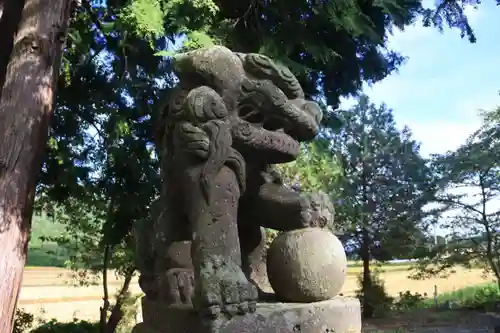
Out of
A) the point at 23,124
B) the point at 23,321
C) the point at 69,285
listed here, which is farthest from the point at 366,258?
the point at 23,124

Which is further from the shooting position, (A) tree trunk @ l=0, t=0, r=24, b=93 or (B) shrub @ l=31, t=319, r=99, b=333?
(B) shrub @ l=31, t=319, r=99, b=333

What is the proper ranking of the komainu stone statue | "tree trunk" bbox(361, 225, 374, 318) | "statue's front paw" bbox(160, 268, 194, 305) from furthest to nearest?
"tree trunk" bbox(361, 225, 374, 318)
"statue's front paw" bbox(160, 268, 194, 305)
the komainu stone statue

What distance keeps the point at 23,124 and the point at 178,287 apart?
2.16m

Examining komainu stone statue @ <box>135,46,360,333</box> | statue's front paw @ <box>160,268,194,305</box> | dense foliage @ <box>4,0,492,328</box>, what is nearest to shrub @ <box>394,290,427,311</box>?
dense foliage @ <box>4,0,492,328</box>

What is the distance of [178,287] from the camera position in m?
2.00

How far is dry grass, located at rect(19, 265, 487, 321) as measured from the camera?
11257 millimetres

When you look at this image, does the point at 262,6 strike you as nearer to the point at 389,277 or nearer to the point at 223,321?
the point at 223,321

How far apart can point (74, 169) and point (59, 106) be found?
79cm

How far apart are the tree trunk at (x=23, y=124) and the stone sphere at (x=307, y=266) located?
2.18 m

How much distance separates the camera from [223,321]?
1.75 m

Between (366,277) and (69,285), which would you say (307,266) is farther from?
(366,277)

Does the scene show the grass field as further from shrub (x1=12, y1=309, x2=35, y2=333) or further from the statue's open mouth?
the statue's open mouth

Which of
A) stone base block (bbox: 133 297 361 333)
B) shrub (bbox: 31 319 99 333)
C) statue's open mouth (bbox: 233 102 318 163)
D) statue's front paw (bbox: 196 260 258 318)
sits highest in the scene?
statue's open mouth (bbox: 233 102 318 163)

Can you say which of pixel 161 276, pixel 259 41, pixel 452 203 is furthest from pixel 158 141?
pixel 452 203
